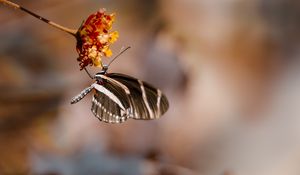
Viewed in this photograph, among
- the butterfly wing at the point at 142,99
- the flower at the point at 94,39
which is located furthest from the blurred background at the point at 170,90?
the flower at the point at 94,39

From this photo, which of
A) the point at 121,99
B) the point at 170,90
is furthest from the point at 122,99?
the point at 170,90

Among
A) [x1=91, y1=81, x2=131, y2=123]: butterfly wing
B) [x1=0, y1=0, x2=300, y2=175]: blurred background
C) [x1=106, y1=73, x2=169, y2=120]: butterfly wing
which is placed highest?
[x1=0, y1=0, x2=300, y2=175]: blurred background

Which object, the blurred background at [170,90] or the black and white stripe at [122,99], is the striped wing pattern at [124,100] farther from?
the blurred background at [170,90]

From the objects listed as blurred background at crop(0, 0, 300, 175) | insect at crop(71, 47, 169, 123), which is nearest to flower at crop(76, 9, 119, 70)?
insect at crop(71, 47, 169, 123)

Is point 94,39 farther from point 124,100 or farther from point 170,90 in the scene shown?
point 170,90

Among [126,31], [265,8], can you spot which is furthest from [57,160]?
[265,8]

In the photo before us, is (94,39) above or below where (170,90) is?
below

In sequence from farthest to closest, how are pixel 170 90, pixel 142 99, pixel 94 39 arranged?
pixel 170 90
pixel 142 99
pixel 94 39

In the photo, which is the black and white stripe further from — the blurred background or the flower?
the blurred background
